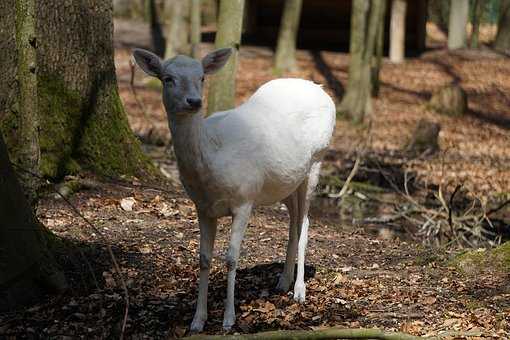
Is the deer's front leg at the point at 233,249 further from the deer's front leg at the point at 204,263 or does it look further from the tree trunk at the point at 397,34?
the tree trunk at the point at 397,34

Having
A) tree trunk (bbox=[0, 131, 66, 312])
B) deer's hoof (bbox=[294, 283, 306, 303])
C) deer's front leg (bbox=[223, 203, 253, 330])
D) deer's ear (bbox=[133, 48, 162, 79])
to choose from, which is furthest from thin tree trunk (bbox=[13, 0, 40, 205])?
deer's hoof (bbox=[294, 283, 306, 303])

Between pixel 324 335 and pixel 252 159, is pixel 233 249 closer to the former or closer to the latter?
pixel 252 159

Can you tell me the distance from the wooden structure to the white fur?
2264cm

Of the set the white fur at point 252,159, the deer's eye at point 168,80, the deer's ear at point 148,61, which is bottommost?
the white fur at point 252,159

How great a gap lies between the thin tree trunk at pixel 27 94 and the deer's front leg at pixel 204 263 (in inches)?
71.8

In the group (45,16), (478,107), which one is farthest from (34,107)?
(478,107)

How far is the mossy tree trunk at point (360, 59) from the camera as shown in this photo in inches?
773

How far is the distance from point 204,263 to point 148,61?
1406mm

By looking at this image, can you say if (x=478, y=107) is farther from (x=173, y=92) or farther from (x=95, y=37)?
(x=173, y=92)

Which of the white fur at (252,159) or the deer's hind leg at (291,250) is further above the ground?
the white fur at (252,159)

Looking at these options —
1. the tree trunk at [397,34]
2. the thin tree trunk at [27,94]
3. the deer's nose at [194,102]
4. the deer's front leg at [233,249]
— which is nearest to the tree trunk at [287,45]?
the tree trunk at [397,34]

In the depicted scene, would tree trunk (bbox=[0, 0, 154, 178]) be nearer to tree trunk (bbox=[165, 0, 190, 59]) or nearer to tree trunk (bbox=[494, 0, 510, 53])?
tree trunk (bbox=[165, 0, 190, 59])

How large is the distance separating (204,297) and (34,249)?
4.48ft

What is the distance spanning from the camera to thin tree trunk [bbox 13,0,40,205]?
6941mm
